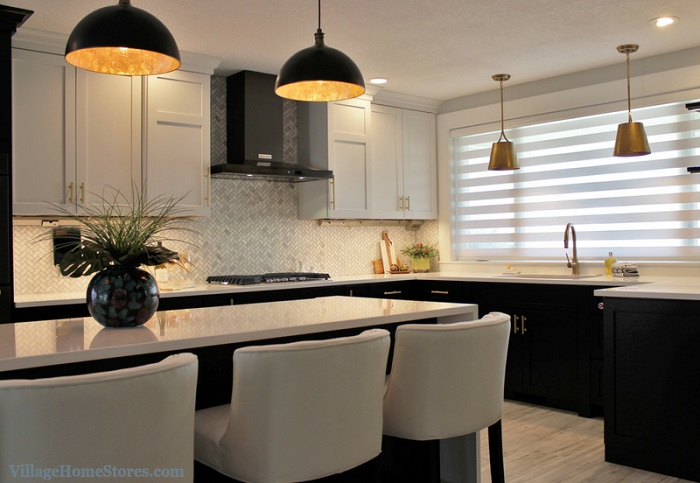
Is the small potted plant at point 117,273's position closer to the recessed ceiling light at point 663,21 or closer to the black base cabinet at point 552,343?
the black base cabinet at point 552,343

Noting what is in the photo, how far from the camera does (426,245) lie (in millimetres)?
6254

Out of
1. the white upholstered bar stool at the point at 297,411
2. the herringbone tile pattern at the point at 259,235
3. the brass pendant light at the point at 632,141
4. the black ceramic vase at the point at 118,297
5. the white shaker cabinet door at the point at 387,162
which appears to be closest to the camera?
the white upholstered bar stool at the point at 297,411

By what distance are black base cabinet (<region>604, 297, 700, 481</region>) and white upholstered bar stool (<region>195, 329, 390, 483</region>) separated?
201cm

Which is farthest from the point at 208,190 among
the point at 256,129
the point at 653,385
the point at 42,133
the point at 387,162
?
the point at 653,385

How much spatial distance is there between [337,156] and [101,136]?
73.2 inches

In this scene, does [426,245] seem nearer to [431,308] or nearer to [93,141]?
[93,141]

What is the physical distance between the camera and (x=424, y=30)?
409 centimetres

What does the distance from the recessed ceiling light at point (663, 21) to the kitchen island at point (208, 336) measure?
92.7 inches

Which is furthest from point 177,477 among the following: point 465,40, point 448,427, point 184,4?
point 465,40

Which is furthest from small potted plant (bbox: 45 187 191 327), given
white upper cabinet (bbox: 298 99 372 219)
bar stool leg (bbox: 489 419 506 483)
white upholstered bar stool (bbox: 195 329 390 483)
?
white upper cabinet (bbox: 298 99 372 219)

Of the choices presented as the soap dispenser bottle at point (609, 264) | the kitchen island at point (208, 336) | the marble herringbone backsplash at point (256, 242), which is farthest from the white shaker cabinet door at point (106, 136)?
the soap dispenser bottle at point (609, 264)

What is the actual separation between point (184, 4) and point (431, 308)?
212cm

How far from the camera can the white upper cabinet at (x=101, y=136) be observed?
3.90m

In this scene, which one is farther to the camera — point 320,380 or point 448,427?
point 448,427
